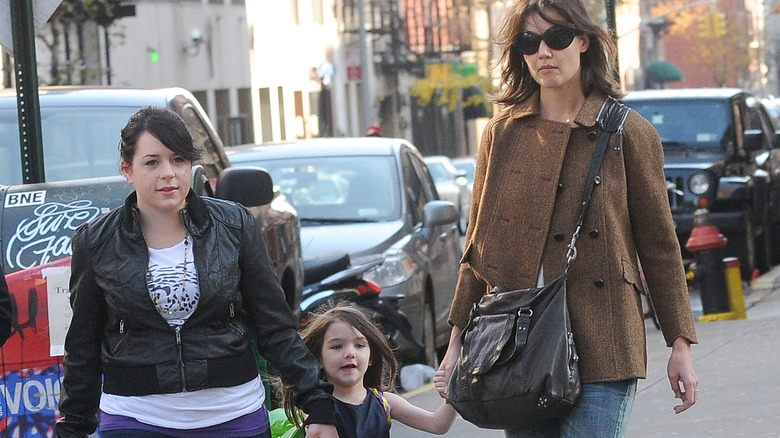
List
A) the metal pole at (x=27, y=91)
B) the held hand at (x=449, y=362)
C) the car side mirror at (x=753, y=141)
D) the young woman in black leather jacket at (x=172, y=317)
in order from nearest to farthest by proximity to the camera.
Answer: the young woman in black leather jacket at (x=172, y=317), the held hand at (x=449, y=362), the metal pole at (x=27, y=91), the car side mirror at (x=753, y=141)

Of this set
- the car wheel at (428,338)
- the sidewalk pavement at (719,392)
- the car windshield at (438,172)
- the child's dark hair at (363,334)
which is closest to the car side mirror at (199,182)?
the child's dark hair at (363,334)

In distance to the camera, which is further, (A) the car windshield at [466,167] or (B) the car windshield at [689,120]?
(A) the car windshield at [466,167]

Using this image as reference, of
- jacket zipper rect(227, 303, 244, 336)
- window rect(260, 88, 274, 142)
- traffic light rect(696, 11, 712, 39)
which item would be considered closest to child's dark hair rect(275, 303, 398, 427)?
jacket zipper rect(227, 303, 244, 336)

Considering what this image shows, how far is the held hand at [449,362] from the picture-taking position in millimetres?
4059

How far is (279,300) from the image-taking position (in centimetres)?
400

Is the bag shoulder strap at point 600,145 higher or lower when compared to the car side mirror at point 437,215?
higher

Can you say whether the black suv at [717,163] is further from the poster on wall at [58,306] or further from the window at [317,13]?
the window at [317,13]

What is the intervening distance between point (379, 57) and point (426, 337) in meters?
38.9

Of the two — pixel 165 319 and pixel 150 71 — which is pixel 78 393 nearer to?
pixel 165 319

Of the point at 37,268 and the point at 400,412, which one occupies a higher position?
the point at 37,268

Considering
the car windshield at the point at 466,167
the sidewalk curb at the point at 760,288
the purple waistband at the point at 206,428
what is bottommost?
the sidewalk curb at the point at 760,288

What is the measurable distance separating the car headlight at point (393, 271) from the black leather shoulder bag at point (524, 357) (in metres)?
5.61

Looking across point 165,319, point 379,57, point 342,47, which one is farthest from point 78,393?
point 379,57

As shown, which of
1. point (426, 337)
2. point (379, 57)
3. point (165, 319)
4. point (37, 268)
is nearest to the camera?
point (165, 319)
